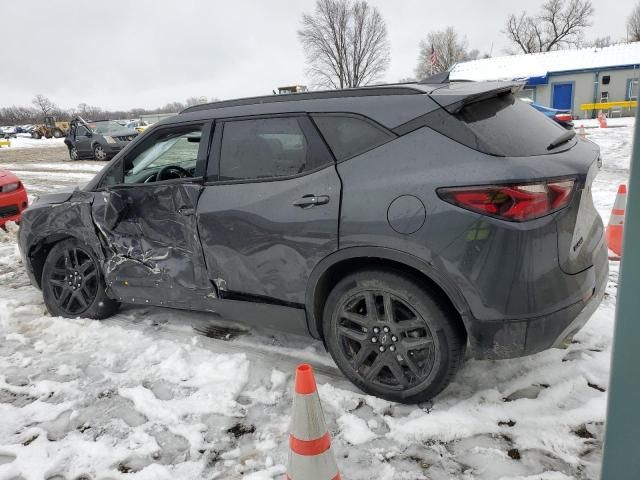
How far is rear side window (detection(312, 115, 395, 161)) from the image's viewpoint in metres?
2.62

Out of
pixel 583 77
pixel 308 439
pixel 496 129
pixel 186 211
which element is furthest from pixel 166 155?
pixel 583 77

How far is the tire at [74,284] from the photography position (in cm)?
402

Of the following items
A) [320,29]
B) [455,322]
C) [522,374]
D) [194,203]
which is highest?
[320,29]

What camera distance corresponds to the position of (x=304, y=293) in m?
2.89

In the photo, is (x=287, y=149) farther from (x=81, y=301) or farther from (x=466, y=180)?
(x=81, y=301)

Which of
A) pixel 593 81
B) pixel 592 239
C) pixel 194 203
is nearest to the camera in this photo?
pixel 592 239

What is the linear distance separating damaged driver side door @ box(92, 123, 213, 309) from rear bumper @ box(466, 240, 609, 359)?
1.89m

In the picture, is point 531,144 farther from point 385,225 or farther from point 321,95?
point 321,95

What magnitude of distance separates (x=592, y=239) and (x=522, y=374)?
3.17ft

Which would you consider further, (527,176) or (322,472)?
(527,176)

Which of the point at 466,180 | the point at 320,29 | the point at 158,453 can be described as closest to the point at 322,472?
the point at 158,453

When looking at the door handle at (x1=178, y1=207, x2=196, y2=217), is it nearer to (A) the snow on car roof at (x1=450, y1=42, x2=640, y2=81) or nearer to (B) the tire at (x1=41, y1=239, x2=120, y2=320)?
(B) the tire at (x1=41, y1=239, x2=120, y2=320)

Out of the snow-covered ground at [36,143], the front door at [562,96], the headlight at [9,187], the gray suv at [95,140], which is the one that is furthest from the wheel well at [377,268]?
the snow-covered ground at [36,143]

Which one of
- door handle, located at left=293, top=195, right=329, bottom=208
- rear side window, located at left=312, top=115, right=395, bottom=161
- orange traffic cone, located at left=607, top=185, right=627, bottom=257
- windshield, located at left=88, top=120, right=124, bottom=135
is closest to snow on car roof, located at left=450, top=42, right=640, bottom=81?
windshield, located at left=88, top=120, right=124, bottom=135
